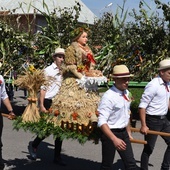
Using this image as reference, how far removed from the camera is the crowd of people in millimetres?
4902

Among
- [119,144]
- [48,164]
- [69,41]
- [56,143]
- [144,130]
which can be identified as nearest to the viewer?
[119,144]

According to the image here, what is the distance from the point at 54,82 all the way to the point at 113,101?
2.37 m

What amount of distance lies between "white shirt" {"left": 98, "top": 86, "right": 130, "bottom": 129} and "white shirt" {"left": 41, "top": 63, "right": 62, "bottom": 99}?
89.7 inches

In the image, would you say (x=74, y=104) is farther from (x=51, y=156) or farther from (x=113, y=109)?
(x=51, y=156)

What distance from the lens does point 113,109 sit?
4883 mm

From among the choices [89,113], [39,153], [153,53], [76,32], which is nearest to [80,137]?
[89,113]

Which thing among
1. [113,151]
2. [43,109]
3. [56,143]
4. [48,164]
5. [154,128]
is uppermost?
[43,109]

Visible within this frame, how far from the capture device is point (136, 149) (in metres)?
8.27

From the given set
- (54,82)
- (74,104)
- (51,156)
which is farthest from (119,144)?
(51,156)

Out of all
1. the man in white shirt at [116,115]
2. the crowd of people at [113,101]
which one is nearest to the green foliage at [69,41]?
the crowd of people at [113,101]

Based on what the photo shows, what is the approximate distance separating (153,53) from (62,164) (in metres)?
5.08

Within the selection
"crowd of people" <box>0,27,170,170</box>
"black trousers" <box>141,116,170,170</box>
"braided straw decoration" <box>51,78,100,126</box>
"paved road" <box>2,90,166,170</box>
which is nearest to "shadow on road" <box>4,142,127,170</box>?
"paved road" <box>2,90,166,170</box>

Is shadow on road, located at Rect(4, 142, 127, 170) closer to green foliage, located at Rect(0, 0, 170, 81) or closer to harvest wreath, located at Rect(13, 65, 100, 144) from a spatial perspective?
harvest wreath, located at Rect(13, 65, 100, 144)

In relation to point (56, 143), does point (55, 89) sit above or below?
above
